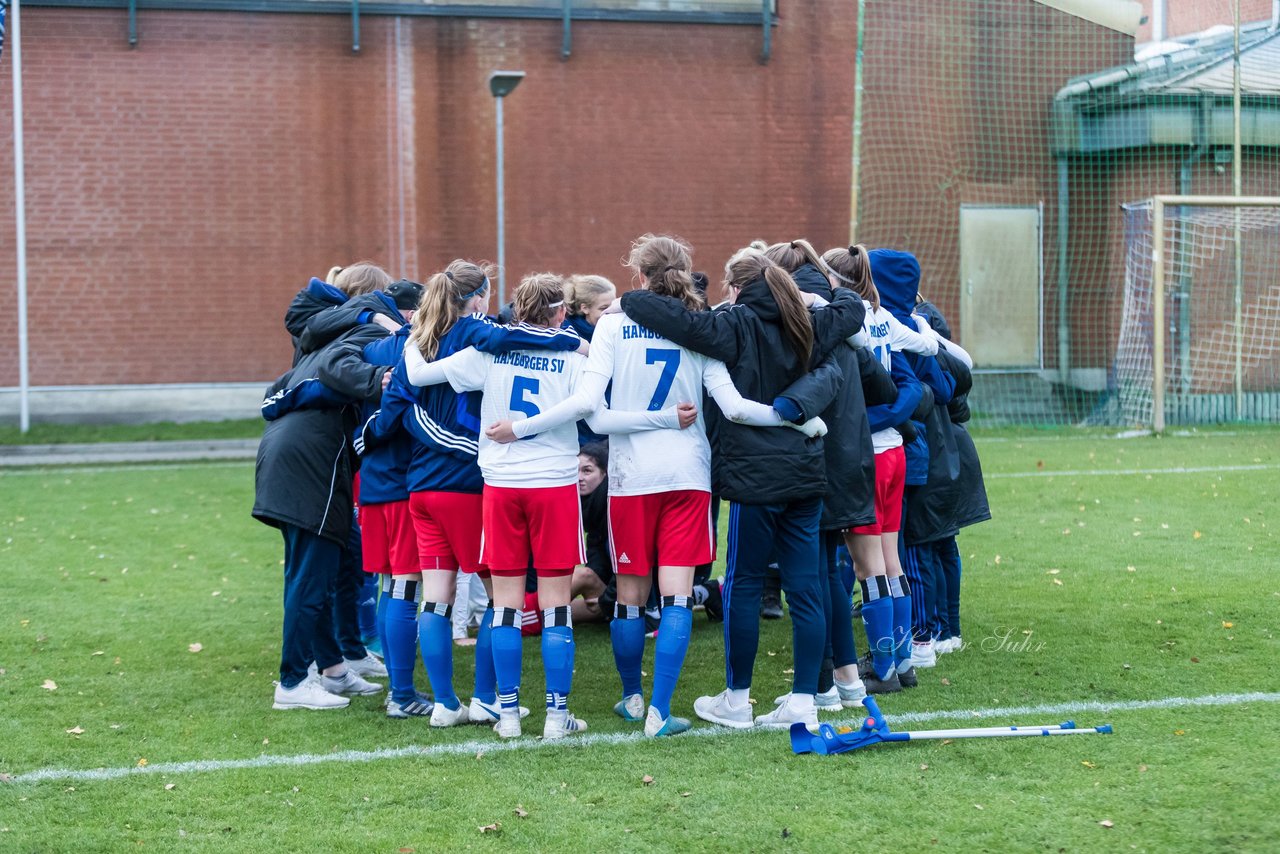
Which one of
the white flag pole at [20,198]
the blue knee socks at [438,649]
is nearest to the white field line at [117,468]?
the white flag pole at [20,198]

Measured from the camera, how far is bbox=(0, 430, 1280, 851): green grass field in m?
4.00

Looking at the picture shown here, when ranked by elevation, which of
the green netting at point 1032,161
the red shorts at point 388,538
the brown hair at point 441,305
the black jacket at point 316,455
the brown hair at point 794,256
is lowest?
the red shorts at point 388,538

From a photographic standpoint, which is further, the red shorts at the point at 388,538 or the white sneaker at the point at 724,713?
the red shorts at the point at 388,538

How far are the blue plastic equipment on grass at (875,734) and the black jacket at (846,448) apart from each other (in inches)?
31.0

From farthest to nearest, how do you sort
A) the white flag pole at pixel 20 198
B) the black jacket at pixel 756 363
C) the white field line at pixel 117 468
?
the white flag pole at pixel 20 198 < the white field line at pixel 117 468 < the black jacket at pixel 756 363

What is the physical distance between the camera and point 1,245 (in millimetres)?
18250

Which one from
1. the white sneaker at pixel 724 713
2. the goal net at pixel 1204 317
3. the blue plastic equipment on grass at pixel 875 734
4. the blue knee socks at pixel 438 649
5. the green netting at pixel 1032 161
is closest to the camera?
the blue plastic equipment on grass at pixel 875 734

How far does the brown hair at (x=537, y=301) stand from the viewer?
5020mm

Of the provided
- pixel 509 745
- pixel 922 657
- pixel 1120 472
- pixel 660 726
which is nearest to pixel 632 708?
pixel 660 726

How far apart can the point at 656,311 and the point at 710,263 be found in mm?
15431

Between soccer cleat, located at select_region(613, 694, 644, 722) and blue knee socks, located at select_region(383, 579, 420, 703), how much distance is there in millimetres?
871

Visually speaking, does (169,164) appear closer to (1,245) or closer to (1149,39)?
(1,245)

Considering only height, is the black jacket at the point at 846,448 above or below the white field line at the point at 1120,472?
above

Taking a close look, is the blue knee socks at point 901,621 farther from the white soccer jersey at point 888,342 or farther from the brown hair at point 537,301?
the brown hair at point 537,301
